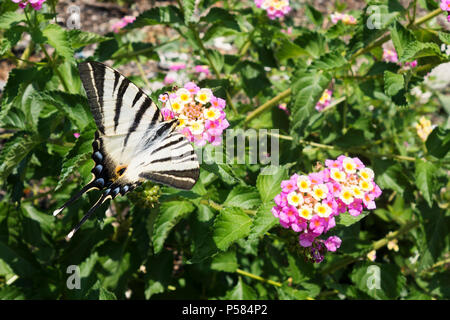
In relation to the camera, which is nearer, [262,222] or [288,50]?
[262,222]

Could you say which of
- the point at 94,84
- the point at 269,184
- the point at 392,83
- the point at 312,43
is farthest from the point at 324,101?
the point at 94,84

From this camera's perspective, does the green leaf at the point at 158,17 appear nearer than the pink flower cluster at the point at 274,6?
Yes

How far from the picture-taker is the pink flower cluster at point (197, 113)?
66.3 inches

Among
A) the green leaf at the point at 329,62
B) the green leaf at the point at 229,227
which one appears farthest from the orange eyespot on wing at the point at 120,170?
the green leaf at the point at 329,62

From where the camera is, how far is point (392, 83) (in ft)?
6.37

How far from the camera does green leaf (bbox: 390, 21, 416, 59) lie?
193cm

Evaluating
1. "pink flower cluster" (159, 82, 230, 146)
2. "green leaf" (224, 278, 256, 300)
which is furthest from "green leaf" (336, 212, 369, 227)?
"green leaf" (224, 278, 256, 300)

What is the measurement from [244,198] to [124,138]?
0.64 metres

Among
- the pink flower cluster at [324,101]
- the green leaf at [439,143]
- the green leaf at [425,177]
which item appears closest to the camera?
the green leaf at [425,177]

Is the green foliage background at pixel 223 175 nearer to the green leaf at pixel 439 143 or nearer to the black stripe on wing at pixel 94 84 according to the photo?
the green leaf at pixel 439 143

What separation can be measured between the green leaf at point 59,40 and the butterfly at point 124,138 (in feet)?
1.09

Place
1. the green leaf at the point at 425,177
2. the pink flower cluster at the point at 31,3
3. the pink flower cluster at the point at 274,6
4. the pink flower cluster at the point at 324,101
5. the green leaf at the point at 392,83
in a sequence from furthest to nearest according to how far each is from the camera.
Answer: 1. the pink flower cluster at the point at 324,101
2. the pink flower cluster at the point at 274,6
3. the green leaf at the point at 425,177
4. the green leaf at the point at 392,83
5. the pink flower cluster at the point at 31,3

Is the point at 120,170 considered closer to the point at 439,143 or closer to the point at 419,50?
the point at 419,50

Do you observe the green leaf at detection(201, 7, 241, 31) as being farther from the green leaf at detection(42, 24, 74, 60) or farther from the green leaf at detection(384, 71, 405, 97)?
the green leaf at detection(384, 71, 405, 97)
